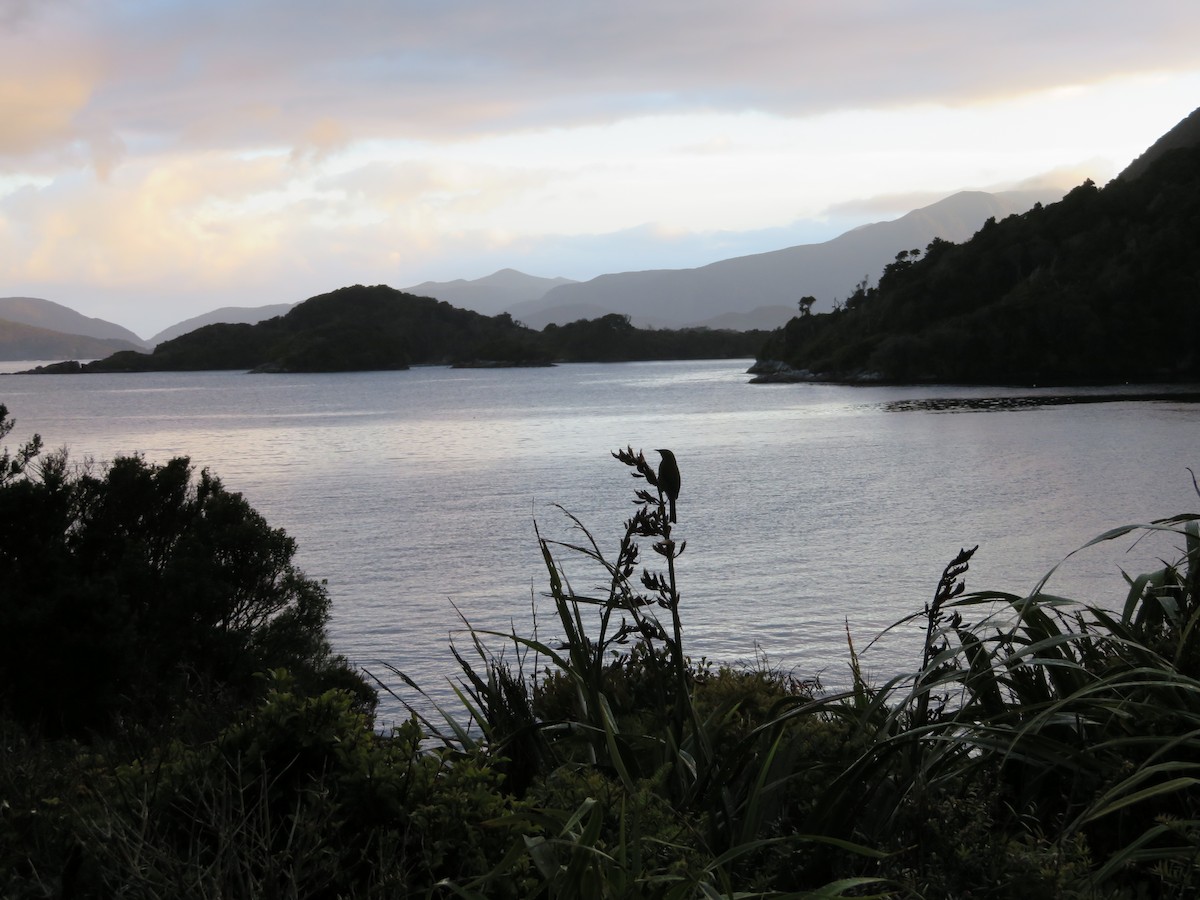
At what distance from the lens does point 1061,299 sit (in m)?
81.9

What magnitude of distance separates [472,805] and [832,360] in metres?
103

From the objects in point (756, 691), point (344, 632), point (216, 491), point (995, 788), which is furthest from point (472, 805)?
point (344, 632)

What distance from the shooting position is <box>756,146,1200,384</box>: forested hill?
263ft

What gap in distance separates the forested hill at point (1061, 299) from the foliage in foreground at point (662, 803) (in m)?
84.5

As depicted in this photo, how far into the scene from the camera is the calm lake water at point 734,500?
45.9 ft

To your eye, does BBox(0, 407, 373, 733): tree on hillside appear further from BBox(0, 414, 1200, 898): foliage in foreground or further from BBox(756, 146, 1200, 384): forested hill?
BBox(756, 146, 1200, 384): forested hill

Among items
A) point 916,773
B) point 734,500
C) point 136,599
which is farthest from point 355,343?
point 916,773

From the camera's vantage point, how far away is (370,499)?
28641mm

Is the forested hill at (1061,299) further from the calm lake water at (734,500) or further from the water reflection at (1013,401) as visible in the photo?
the calm lake water at (734,500)

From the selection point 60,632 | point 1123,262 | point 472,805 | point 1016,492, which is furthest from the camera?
point 1123,262

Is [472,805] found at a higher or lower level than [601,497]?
higher

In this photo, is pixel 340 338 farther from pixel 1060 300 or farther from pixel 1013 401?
pixel 1013 401

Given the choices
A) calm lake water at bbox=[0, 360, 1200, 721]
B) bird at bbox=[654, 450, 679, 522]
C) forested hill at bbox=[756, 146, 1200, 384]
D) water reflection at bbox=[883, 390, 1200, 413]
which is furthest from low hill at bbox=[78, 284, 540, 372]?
bird at bbox=[654, 450, 679, 522]

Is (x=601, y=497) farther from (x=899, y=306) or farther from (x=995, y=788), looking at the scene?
(x=899, y=306)
